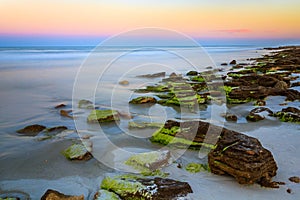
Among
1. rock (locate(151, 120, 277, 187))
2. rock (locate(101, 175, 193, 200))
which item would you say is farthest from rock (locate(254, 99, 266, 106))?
rock (locate(101, 175, 193, 200))

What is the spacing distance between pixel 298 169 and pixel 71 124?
502cm

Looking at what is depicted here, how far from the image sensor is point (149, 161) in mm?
4219

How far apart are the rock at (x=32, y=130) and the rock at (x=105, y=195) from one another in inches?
125

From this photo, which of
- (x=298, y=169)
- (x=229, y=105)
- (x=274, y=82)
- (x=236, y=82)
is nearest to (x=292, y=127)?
(x=298, y=169)

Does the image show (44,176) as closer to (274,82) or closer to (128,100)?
(128,100)

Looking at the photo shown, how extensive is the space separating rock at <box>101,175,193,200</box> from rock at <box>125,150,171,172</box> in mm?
412

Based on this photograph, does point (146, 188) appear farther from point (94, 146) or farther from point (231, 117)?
point (231, 117)

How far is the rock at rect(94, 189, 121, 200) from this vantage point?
3.29 m

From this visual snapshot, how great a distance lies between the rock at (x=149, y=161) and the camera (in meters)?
4.15

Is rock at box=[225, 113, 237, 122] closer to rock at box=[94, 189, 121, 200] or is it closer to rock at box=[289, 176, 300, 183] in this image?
rock at box=[289, 176, 300, 183]

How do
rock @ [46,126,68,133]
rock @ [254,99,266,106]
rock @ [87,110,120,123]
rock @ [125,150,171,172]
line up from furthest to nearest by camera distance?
rock @ [254,99,266,106], rock @ [87,110,120,123], rock @ [46,126,68,133], rock @ [125,150,171,172]

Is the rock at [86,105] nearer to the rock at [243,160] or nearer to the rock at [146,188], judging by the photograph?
the rock at [243,160]

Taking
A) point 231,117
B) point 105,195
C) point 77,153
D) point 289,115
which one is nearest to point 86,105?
point 77,153

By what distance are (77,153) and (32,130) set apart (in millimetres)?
2015
